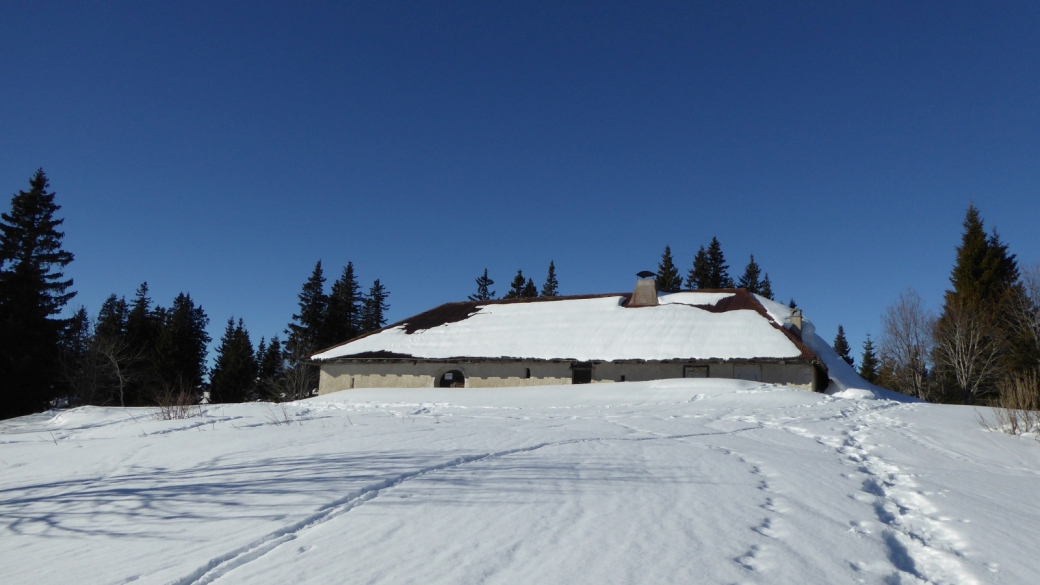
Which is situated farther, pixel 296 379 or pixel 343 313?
pixel 343 313

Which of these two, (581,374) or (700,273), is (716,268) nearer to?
(700,273)

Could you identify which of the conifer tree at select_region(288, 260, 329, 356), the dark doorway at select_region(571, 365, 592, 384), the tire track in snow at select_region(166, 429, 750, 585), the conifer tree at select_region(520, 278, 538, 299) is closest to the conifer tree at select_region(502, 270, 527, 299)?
the conifer tree at select_region(520, 278, 538, 299)

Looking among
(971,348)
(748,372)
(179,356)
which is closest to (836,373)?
(748,372)

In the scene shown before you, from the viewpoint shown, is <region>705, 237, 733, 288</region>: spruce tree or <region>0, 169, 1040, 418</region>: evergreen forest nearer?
<region>0, 169, 1040, 418</region>: evergreen forest

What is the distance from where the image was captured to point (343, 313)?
1859 inches

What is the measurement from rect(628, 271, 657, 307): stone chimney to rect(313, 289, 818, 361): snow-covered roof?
1.72 feet

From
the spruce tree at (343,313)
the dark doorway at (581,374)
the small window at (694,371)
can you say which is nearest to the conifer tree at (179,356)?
the spruce tree at (343,313)

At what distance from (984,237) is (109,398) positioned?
49.5 metres

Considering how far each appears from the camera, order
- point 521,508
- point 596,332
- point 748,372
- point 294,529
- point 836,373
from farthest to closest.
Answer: point 596,332, point 836,373, point 748,372, point 521,508, point 294,529

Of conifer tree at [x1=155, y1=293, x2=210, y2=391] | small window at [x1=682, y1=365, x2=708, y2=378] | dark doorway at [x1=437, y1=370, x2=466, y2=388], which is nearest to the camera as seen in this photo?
small window at [x1=682, y1=365, x2=708, y2=378]

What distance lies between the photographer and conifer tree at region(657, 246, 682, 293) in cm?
5012

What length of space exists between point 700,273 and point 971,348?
921 inches

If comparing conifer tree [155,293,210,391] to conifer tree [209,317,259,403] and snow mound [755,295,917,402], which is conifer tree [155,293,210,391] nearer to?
conifer tree [209,317,259,403]

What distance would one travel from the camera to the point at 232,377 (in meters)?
41.3
